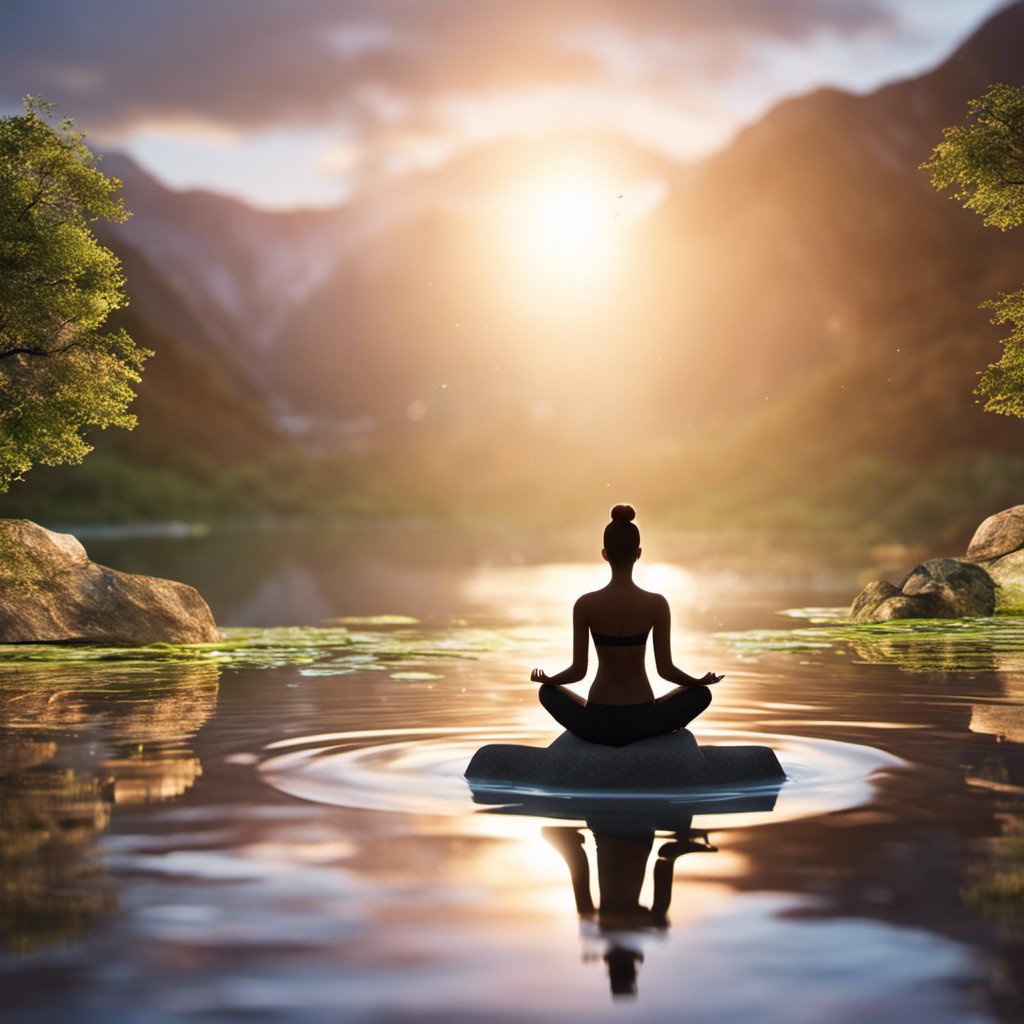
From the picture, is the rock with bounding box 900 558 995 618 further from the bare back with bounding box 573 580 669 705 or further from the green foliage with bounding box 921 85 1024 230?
the bare back with bounding box 573 580 669 705

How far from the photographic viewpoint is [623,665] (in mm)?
14914

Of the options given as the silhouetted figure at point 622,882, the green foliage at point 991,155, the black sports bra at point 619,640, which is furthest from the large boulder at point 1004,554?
the silhouetted figure at point 622,882

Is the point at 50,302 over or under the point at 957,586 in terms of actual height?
over

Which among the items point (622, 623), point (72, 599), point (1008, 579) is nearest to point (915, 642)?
point (1008, 579)

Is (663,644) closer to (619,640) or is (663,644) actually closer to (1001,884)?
(619,640)

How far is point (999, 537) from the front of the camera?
40.4m

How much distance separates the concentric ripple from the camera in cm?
1469

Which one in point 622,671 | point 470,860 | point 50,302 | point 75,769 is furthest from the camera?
point 50,302

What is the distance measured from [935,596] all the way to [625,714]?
24.3 metres

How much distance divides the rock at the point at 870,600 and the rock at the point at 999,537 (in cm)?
316

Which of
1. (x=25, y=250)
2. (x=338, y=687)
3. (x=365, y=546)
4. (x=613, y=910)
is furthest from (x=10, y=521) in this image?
(x=365, y=546)

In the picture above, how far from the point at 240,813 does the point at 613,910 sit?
4688mm

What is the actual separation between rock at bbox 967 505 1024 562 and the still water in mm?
13411

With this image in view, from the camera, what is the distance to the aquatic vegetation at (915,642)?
94.1ft
